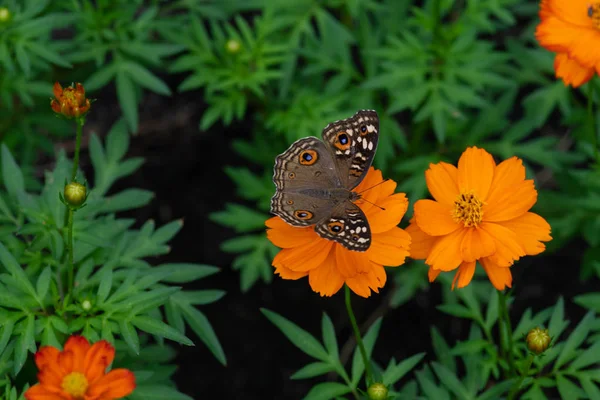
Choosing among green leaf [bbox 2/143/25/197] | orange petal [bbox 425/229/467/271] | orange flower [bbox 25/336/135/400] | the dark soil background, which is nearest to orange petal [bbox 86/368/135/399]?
orange flower [bbox 25/336/135/400]

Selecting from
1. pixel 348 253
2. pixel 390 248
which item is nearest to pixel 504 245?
pixel 390 248

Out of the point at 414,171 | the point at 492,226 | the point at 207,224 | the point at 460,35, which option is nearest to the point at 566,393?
the point at 492,226

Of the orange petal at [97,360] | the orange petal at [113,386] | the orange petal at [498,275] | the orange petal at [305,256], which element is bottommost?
the orange petal at [113,386]

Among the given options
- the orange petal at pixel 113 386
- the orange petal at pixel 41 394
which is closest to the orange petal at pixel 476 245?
the orange petal at pixel 113 386

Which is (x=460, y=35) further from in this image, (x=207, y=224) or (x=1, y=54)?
(x=1, y=54)

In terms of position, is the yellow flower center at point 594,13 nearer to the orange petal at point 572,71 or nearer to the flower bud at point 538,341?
the orange petal at point 572,71

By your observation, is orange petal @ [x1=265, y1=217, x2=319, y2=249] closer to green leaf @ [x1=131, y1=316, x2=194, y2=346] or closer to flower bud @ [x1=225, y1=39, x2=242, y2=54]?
green leaf @ [x1=131, y1=316, x2=194, y2=346]
